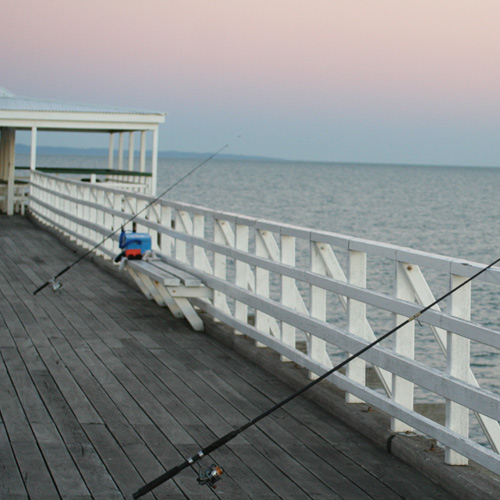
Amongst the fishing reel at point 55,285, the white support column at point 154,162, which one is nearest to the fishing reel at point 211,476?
the fishing reel at point 55,285

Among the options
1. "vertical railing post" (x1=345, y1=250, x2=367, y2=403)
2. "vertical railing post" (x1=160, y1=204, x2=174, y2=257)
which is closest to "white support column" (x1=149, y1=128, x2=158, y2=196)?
"vertical railing post" (x1=160, y1=204, x2=174, y2=257)

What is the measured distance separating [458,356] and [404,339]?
527 mm

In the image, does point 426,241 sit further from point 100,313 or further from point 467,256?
point 100,313

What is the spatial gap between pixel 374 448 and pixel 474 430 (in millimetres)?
6646

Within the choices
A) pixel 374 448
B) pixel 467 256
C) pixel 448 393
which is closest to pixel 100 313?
pixel 374 448

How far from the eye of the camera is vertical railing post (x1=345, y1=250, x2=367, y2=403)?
17.0 ft

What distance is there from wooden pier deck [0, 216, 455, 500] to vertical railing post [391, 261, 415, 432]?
1.03ft

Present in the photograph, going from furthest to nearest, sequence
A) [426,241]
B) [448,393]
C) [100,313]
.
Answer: [426,241]
[100,313]
[448,393]

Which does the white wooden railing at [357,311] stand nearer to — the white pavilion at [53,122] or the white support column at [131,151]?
the white pavilion at [53,122]

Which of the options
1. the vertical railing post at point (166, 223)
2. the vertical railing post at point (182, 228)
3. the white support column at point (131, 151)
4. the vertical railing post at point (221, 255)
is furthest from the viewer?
the white support column at point (131, 151)

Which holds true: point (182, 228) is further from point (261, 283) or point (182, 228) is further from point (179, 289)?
point (261, 283)

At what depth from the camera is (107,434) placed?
4.80m

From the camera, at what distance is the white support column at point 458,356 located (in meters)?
4.08

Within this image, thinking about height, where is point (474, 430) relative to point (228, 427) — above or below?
below
